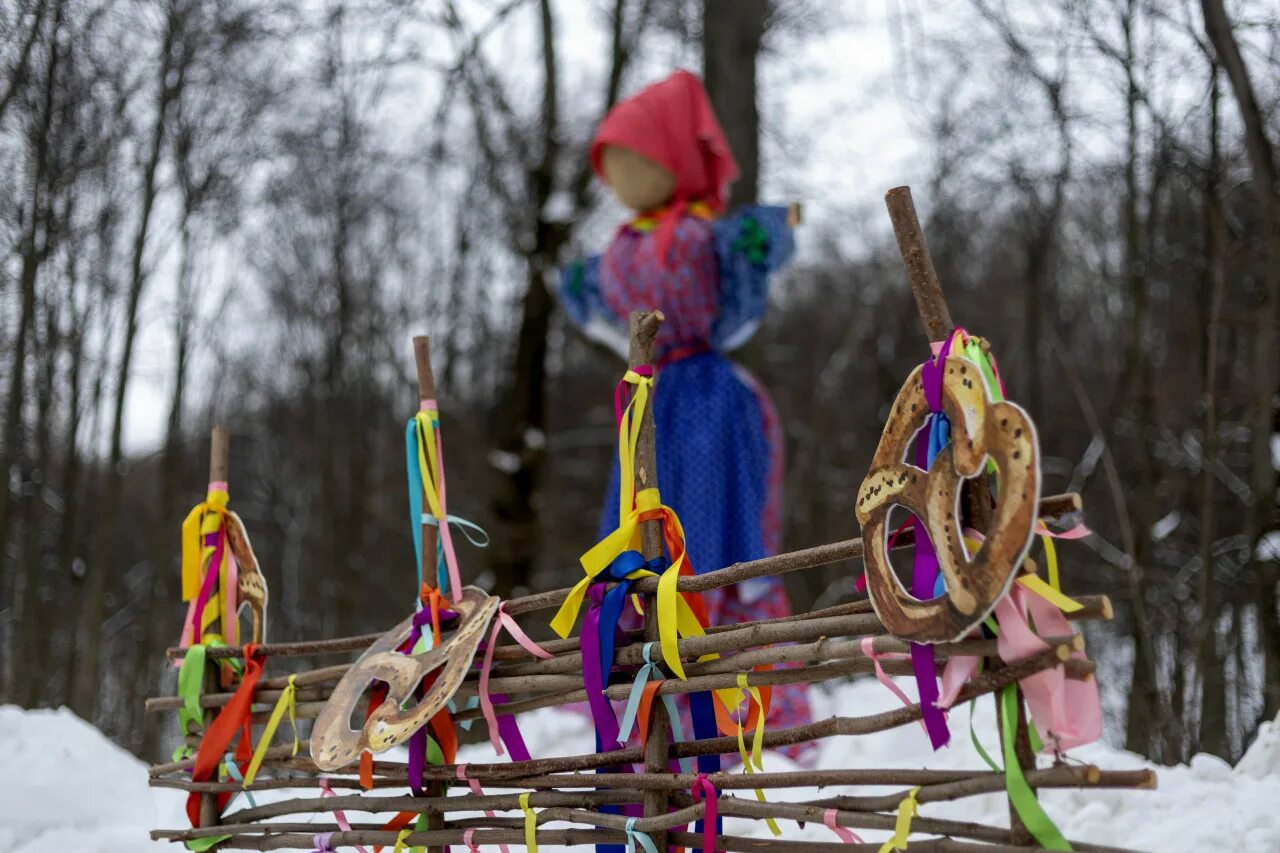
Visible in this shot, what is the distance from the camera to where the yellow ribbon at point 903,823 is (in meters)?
1.41

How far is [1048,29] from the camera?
14.3 feet

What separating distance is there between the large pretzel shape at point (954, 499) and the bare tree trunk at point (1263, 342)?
65.5 inches

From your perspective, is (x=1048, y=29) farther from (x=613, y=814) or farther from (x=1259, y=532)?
(x=613, y=814)

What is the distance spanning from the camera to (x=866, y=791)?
288 centimetres

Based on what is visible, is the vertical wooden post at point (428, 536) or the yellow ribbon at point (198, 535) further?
the yellow ribbon at point (198, 535)

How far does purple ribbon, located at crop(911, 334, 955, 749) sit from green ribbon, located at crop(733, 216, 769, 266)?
1946 millimetres

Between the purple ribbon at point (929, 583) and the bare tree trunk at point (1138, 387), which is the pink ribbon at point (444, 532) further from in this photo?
the bare tree trunk at point (1138, 387)

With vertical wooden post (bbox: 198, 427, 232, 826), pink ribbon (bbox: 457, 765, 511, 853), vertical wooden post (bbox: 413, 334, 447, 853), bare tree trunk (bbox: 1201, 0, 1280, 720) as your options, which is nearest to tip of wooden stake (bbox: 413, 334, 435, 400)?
vertical wooden post (bbox: 413, 334, 447, 853)

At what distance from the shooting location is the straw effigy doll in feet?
10.9

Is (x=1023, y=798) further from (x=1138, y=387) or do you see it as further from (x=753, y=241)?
(x=1138, y=387)

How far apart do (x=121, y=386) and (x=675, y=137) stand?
3.82 m

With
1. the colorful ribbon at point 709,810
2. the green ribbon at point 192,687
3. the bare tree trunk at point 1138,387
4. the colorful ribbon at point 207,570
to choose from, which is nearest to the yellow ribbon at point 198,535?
the colorful ribbon at point 207,570

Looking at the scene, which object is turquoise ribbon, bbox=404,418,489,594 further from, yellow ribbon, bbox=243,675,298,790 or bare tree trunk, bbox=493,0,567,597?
bare tree trunk, bbox=493,0,567,597

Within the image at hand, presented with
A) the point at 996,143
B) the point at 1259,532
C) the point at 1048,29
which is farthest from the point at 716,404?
the point at 996,143
